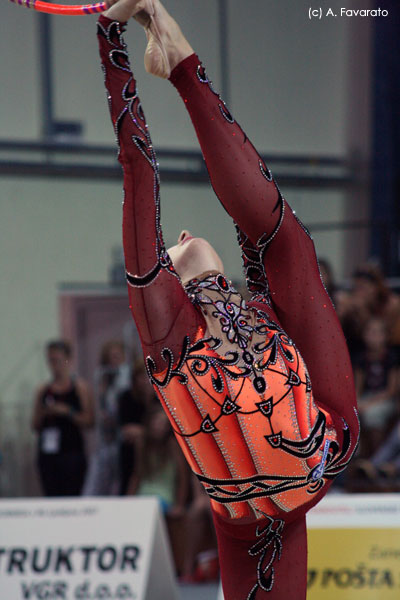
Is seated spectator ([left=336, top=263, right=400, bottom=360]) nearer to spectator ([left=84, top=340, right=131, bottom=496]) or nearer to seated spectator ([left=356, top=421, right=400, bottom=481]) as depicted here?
seated spectator ([left=356, top=421, right=400, bottom=481])

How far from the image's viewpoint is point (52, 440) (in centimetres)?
390

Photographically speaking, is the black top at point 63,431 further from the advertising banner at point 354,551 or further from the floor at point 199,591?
the advertising banner at point 354,551

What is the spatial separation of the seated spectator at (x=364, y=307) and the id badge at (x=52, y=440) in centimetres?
155

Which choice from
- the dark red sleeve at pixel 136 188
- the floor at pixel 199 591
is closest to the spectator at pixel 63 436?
the floor at pixel 199 591

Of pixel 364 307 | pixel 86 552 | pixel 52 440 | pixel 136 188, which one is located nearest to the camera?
pixel 136 188

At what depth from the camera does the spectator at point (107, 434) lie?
153 inches

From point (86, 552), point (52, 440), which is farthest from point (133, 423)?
point (86, 552)

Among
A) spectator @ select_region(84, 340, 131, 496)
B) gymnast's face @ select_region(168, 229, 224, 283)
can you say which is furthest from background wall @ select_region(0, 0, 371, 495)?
gymnast's face @ select_region(168, 229, 224, 283)

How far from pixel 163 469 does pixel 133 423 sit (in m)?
0.29

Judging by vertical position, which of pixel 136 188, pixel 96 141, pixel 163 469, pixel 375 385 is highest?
pixel 136 188

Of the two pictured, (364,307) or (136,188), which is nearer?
(136,188)

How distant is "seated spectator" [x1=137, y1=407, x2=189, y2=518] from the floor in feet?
1.18

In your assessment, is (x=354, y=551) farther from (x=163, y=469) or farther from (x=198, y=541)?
(x=163, y=469)

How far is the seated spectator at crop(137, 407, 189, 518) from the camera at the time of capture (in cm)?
365
